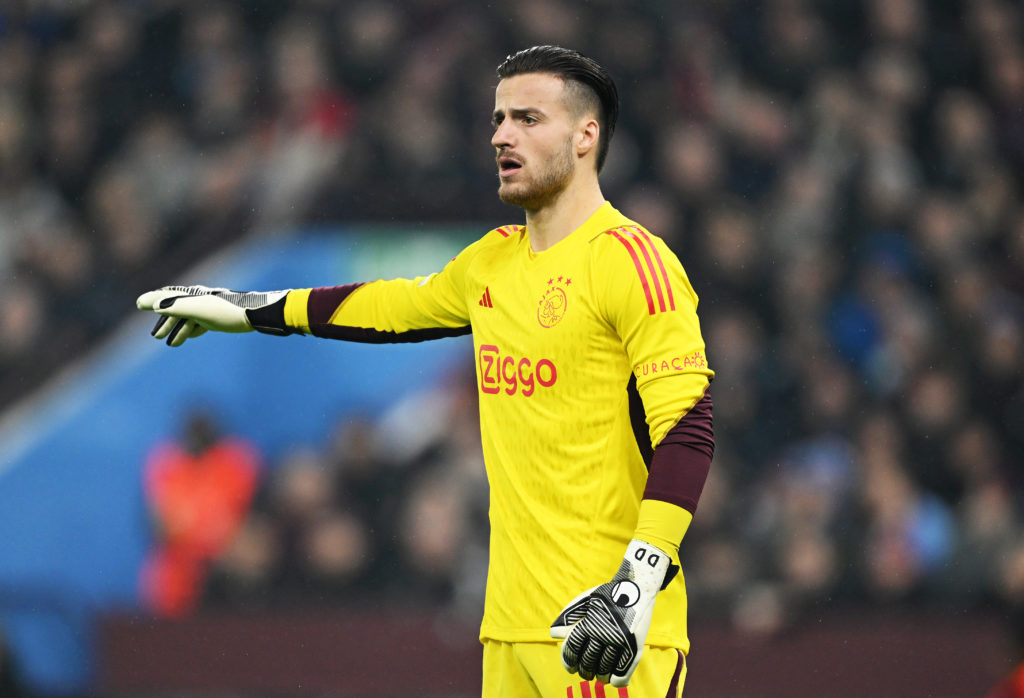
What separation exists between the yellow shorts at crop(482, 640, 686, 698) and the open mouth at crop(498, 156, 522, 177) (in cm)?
118

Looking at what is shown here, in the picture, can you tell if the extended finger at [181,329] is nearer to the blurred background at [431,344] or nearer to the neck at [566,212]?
the neck at [566,212]

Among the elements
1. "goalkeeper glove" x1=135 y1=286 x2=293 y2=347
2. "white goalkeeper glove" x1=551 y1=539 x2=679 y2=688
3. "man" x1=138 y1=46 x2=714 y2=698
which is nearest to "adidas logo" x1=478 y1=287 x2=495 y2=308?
"man" x1=138 y1=46 x2=714 y2=698

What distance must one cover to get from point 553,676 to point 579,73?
1.52m

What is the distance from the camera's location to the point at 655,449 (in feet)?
10.6

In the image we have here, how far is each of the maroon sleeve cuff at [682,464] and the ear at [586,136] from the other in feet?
2.56

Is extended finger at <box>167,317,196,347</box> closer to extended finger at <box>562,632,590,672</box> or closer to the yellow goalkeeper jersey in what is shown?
the yellow goalkeeper jersey

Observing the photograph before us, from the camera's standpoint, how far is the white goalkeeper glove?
307cm

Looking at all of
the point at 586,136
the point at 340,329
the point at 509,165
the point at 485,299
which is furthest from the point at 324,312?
the point at 586,136

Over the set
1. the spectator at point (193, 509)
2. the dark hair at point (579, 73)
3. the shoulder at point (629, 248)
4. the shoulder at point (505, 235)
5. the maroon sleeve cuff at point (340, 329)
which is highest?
the dark hair at point (579, 73)

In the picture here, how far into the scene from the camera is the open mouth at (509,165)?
3.54 meters

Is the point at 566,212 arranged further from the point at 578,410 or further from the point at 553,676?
the point at 553,676

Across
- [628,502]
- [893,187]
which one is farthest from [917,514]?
[628,502]

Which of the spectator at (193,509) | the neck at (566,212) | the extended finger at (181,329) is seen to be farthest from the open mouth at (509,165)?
the spectator at (193,509)

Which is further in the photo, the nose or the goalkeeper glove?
the goalkeeper glove
